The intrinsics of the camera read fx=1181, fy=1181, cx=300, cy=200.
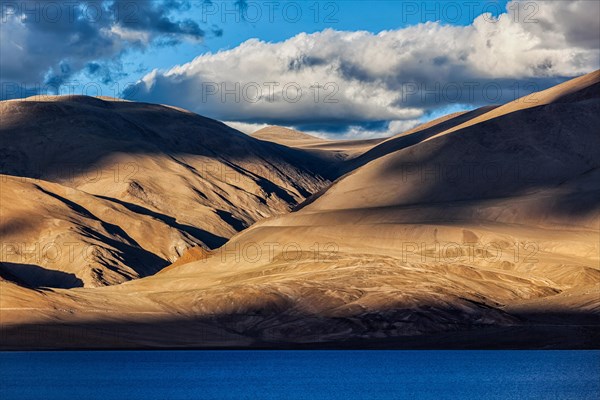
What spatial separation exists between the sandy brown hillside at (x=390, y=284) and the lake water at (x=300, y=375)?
748 cm

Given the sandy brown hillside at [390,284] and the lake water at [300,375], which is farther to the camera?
the sandy brown hillside at [390,284]

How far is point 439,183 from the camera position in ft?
651

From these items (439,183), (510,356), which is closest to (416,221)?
(439,183)

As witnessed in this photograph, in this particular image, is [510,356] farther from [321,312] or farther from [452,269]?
[452,269]

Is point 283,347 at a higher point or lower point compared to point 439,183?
lower

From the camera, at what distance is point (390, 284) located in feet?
454

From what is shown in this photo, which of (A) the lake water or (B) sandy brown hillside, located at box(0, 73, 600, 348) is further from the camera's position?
(B) sandy brown hillside, located at box(0, 73, 600, 348)

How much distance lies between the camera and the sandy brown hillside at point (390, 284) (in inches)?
4902

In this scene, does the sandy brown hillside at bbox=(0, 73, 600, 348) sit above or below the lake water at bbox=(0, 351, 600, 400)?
above

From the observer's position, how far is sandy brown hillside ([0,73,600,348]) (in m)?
124

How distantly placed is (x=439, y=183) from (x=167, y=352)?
90.4 m

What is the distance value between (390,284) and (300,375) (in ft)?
167

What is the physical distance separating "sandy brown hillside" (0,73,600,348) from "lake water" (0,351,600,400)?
7475 millimetres

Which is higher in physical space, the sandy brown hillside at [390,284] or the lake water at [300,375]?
the sandy brown hillside at [390,284]
